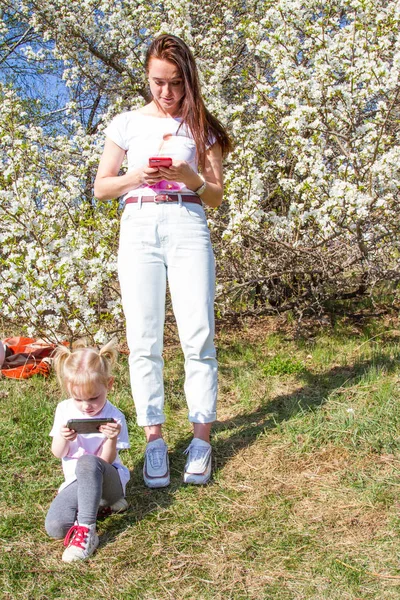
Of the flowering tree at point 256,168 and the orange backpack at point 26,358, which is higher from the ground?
the flowering tree at point 256,168

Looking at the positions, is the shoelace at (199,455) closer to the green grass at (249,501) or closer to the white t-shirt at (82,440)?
the green grass at (249,501)

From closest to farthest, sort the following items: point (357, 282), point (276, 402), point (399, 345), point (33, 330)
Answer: point (276, 402) < point (33, 330) < point (399, 345) < point (357, 282)

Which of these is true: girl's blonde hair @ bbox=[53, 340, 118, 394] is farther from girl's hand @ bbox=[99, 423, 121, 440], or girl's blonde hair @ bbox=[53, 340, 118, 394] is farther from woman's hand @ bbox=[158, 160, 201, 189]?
woman's hand @ bbox=[158, 160, 201, 189]

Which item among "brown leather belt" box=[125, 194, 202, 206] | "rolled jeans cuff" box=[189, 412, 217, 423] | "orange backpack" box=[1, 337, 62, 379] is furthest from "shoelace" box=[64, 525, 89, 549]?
"orange backpack" box=[1, 337, 62, 379]

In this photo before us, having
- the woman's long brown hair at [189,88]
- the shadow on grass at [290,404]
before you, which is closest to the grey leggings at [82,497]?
the shadow on grass at [290,404]

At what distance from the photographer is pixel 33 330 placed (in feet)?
13.5

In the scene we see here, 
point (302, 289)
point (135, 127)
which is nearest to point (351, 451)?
point (135, 127)

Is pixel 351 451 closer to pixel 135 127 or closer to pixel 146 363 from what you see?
pixel 146 363

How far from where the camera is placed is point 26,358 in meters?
4.57

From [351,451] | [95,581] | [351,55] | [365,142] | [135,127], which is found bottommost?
[95,581]

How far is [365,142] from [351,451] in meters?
2.16

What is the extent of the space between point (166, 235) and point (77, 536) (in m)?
1.30

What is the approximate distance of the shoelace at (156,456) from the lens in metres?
2.88

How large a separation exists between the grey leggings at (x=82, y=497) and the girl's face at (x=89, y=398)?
20 centimetres
